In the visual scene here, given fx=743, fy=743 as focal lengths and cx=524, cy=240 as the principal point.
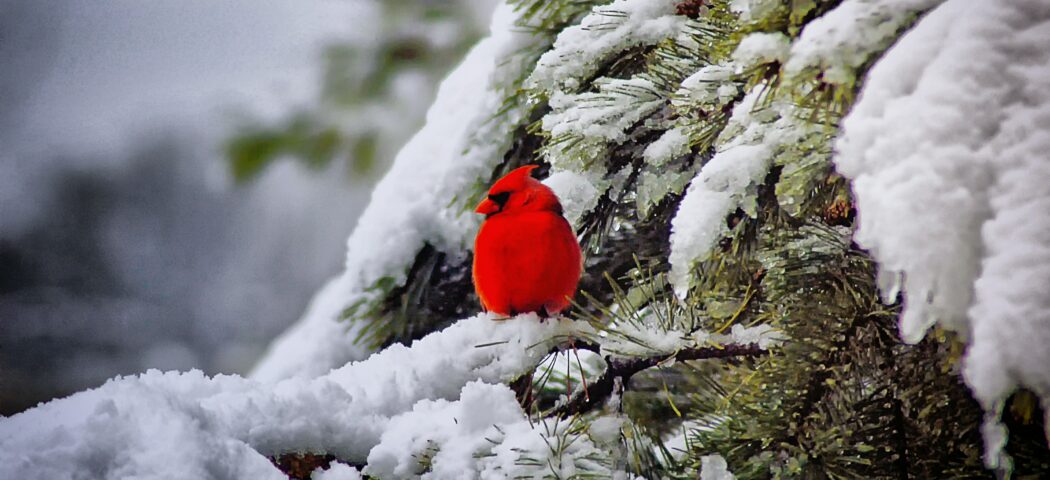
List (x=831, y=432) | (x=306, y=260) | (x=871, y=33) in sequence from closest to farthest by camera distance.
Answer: (x=871, y=33) → (x=831, y=432) → (x=306, y=260)

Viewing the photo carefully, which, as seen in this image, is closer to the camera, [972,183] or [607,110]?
[972,183]

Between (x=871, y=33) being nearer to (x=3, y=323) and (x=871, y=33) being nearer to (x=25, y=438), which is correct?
(x=25, y=438)

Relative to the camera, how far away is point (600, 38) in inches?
40.0

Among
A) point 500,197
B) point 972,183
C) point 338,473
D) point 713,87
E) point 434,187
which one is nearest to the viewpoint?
point 972,183

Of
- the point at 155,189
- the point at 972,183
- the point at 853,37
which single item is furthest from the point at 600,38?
the point at 155,189

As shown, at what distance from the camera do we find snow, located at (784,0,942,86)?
20.4 inches

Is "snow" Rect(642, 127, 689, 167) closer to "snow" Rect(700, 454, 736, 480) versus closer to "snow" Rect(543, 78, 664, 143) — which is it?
"snow" Rect(543, 78, 664, 143)

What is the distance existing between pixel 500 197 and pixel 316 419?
48cm

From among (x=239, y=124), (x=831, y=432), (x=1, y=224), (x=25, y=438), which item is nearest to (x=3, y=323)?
(x=1, y=224)

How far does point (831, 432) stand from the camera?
81 centimetres

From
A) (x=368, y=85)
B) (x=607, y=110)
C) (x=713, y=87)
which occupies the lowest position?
(x=713, y=87)

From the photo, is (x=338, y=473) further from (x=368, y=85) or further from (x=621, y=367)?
(x=368, y=85)

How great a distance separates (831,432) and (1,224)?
10.3 feet

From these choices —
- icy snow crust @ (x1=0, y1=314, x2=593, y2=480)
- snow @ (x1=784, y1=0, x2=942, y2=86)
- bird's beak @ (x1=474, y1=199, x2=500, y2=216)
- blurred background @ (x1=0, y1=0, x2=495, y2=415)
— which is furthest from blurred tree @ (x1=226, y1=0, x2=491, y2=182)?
snow @ (x1=784, y1=0, x2=942, y2=86)
